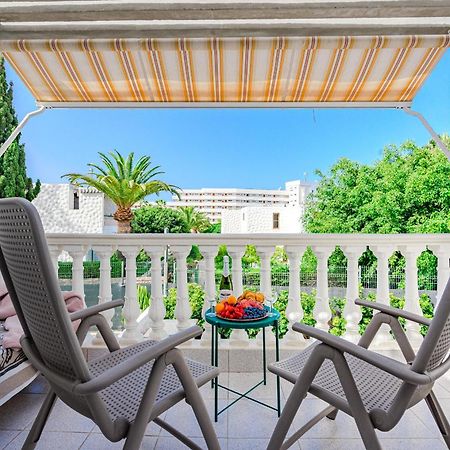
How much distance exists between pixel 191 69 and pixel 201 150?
4240 cm

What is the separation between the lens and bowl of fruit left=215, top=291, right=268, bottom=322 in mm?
2043

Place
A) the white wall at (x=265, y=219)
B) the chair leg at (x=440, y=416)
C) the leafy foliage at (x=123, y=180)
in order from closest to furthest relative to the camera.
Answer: the chair leg at (x=440, y=416) < the leafy foliage at (x=123, y=180) < the white wall at (x=265, y=219)

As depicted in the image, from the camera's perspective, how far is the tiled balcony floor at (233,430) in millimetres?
1861

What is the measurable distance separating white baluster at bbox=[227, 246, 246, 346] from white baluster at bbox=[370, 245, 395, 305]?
0.99 meters

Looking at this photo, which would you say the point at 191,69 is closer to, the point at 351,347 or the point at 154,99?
the point at 154,99

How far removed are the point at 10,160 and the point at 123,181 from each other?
12.8 ft

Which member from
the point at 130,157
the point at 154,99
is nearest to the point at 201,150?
the point at 130,157

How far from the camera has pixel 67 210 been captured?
26.9 metres

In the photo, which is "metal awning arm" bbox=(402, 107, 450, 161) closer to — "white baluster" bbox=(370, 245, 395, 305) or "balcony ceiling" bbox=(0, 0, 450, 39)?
"balcony ceiling" bbox=(0, 0, 450, 39)

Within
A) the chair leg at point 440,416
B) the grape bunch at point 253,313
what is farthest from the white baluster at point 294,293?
the chair leg at point 440,416

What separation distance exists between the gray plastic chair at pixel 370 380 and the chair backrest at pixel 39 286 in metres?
0.84

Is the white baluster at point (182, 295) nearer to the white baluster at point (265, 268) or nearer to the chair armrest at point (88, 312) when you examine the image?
the white baluster at point (265, 268)

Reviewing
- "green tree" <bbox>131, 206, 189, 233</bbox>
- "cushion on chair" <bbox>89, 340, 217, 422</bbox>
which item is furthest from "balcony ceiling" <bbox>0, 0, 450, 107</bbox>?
"green tree" <bbox>131, 206, 189, 233</bbox>

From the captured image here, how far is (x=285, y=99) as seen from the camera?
3.02m
